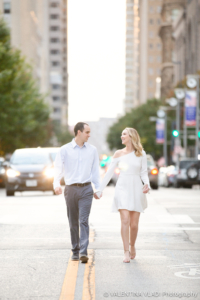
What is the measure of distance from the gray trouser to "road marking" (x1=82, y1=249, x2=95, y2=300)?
23 cm

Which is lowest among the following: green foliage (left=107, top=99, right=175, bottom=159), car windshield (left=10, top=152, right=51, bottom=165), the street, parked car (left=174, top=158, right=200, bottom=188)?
green foliage (left=107, top=99, right=175, bottom=159)

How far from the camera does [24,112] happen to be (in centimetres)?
4753

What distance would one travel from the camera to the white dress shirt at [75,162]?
815 cm

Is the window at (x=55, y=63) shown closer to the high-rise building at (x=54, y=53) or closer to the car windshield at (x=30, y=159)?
the high-rise building at (x=54, y=53)

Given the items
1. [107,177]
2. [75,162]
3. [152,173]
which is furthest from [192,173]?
[75,162]

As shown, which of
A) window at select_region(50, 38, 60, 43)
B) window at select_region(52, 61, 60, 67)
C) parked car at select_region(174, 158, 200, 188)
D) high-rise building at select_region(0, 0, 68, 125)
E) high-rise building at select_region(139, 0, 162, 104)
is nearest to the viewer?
parked car at select_region(174, 158, 200, 188)

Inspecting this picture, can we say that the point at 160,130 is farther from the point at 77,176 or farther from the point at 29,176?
the point at 77,176

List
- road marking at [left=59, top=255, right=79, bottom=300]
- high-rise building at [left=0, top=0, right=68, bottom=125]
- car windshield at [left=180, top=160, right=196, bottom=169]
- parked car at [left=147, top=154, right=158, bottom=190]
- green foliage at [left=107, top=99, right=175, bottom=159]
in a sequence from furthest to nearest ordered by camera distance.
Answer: high-rise building at [left=0, top=0, right=68, bottom=125]
green foliage at [left=107, top=99, right=175, bottom=159]
car windshield at [left=180, top=160, right=196, bottom=169]
parked car at [left=147, top=154, right=158, bottom=190]
road marking at [left=59, top=255, right=79, bottom=300]

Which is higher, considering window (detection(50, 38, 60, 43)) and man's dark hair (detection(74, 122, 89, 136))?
window (detection(50, 38, 60, 43))

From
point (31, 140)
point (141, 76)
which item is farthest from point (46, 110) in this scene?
point (141, 76)

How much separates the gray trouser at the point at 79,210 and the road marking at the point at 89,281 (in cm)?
23

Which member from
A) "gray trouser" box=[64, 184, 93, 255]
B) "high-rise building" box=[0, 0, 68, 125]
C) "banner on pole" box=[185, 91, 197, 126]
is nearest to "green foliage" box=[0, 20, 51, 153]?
"banner on pole" box=[185, 91, 197, 126]

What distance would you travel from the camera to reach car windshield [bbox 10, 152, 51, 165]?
23281 mm

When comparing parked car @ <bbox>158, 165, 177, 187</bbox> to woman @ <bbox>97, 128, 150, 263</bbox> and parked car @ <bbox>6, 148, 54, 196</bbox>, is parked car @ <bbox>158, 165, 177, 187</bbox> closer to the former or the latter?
parked car @ <bbox>6, 148, 54, 196</bbox>
